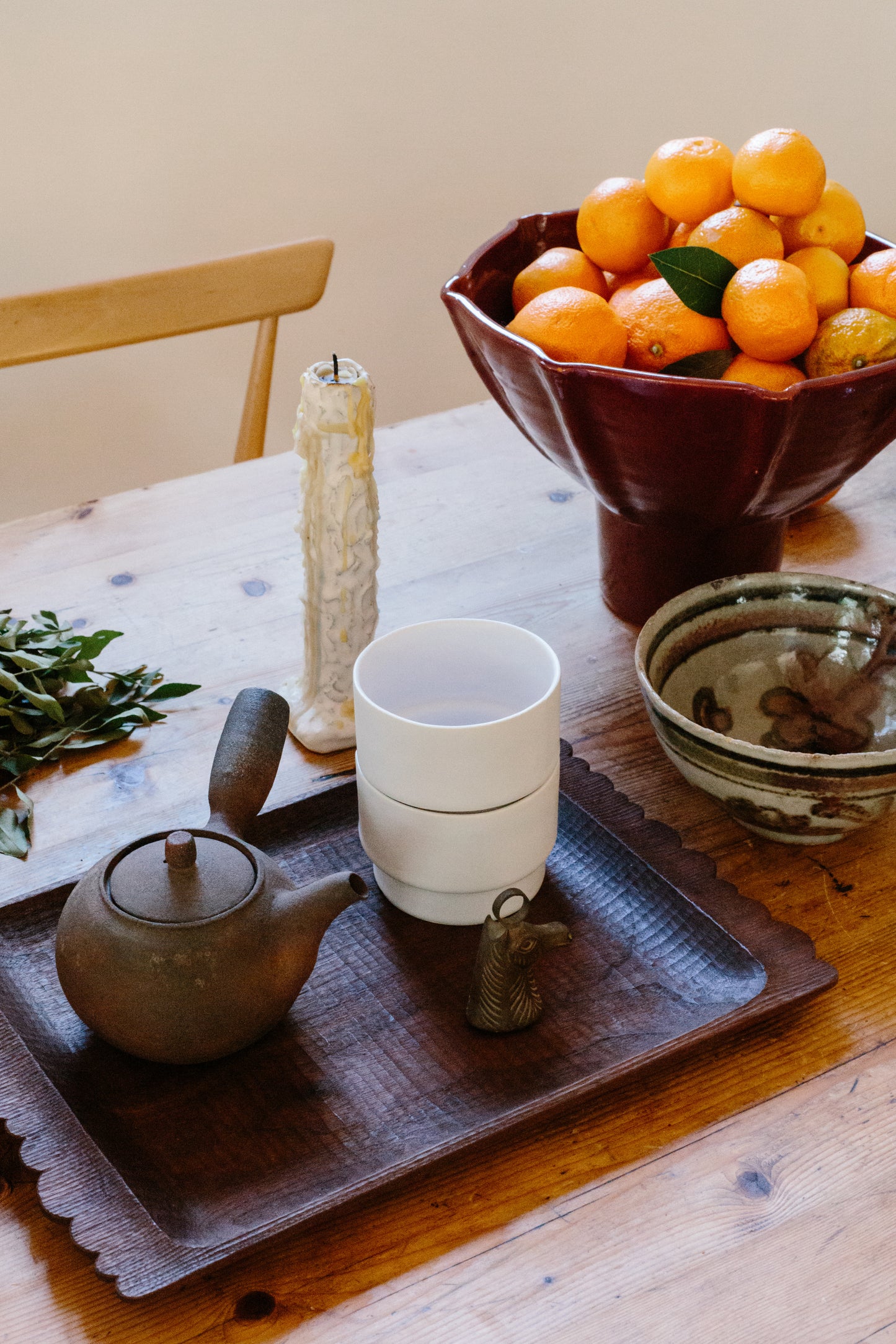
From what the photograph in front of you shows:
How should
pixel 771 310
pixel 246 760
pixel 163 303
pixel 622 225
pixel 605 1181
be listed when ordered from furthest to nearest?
pixel 163 303 < pixel 622 225 < pixel 771 310 < pixel 246 760 < pixel 605 1181

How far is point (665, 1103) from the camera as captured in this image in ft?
1.81

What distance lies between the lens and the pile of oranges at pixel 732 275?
0.74 m

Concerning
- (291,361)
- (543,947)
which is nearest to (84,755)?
(543,947)

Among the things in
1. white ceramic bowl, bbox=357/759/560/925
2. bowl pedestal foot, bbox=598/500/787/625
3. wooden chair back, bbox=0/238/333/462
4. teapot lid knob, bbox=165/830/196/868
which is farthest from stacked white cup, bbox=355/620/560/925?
wooden chair back, bbox=0/238/333/462

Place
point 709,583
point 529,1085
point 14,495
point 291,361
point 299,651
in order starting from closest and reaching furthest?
point 529,1085 → point 709,583 → point 299,651 → point 14,495 → point 291,361

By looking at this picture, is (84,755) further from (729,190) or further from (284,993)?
(729,190)

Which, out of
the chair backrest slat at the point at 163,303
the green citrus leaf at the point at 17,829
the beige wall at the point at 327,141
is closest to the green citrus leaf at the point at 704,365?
the green citrus leaf at the point at 17,829

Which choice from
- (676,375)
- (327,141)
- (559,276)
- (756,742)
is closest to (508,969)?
(756,742)

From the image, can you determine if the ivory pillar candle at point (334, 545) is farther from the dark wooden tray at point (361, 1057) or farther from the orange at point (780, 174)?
the orange at point (780, 174)

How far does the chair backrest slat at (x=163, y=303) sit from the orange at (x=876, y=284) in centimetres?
71

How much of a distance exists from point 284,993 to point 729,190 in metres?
0.60

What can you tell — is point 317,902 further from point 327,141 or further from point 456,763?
point 327,141

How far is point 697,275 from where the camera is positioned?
29.9 inches

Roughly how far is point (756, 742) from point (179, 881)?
0.39 metres
